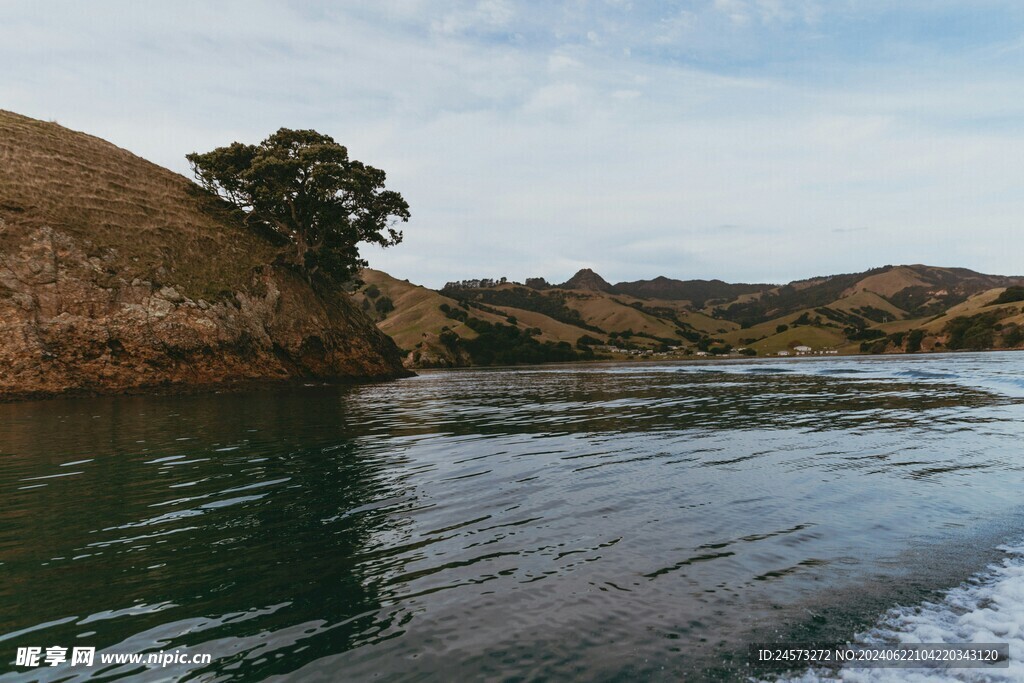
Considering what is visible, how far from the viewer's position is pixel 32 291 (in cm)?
5275

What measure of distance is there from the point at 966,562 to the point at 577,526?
767 centimetres

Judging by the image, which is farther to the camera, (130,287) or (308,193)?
(308,193)

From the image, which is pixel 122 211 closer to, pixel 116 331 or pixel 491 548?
pixel 116 331

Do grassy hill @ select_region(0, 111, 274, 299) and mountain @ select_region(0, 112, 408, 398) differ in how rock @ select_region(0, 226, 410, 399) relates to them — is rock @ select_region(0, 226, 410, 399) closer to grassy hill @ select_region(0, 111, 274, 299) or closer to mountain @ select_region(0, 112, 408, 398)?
mountain @ select_region(0, 112, 408, 398)

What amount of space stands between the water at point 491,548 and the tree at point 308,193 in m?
60.2

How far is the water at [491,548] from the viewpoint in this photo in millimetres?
7406

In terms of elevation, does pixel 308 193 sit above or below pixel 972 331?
above

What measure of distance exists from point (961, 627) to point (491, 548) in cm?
790

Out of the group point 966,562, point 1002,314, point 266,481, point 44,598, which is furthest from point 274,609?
point 1002,314

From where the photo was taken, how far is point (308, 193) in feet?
261

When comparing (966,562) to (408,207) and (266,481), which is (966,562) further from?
(408,207)

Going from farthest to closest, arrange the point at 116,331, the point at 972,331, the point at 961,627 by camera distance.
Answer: the point at 972,331 → the point at 116,331 → the point at 961,627

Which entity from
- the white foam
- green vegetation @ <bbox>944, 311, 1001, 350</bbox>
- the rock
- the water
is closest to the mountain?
the rock

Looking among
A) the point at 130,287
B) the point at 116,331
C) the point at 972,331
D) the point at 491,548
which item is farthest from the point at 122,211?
the point at 972,331
